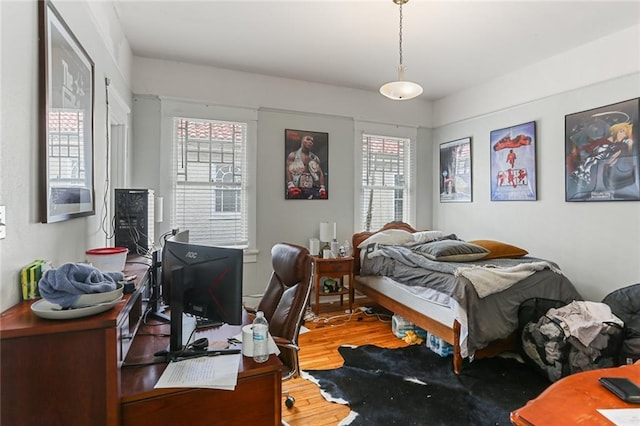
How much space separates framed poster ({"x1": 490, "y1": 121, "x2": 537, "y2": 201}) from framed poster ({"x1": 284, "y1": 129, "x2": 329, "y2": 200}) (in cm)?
210

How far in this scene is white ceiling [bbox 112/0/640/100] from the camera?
268 cm

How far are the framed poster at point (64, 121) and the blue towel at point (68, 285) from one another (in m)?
0.42

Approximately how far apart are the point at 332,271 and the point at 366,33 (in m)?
2.54

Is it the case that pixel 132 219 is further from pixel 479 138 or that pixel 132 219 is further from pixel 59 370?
pixel 479 138

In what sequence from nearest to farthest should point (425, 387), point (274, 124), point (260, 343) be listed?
point (260, 343) → point (425, 387) → point (274, 124)

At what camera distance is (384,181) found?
4910 millimetres

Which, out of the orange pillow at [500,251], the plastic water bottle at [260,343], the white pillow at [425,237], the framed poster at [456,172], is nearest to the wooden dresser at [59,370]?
Result: the plastic water bottle at [260,343]

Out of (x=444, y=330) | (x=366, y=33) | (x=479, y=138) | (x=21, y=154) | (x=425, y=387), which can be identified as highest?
(x=366, y=33)

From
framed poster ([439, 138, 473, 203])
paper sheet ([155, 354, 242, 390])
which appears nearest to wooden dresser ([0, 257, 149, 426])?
paper sheet ([155, 354, 242, 390])

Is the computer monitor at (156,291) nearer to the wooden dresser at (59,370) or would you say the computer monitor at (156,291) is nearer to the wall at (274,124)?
the wooden dresser at (59,370)

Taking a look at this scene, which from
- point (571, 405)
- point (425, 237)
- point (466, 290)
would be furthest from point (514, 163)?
point (571, 405)

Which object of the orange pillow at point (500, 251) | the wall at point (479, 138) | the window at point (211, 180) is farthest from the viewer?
the window at point (211, 180)

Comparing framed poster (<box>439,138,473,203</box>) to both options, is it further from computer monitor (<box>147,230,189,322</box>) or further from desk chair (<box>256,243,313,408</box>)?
computer monitor (<box>147,230,189,322</box>)

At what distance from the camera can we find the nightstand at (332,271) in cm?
399
